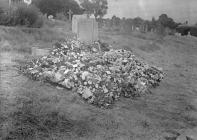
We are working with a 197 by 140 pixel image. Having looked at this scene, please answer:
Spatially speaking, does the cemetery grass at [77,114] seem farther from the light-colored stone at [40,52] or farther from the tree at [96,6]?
the tree at [96,6]

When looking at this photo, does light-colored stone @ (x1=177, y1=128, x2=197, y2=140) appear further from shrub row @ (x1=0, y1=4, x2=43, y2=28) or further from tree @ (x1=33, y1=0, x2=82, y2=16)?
tree @ (x1=33, y1=0, x2=82, y2=16)

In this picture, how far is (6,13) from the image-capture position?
12281mm

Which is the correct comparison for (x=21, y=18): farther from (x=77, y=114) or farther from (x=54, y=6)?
(x=54, y=6)

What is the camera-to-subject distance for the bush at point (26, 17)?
40.8ft

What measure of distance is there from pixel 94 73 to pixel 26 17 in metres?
6.62

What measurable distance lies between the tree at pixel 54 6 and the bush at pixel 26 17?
1795cm

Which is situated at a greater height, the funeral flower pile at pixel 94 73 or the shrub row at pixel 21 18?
the shrub row at pixel 21 18

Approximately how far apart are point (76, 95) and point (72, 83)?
19.8 inches

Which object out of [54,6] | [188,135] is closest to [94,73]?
[188,135]

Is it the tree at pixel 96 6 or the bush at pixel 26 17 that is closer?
the bush at pixel 26 17

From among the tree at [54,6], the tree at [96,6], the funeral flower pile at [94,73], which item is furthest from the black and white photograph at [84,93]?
the tree at [96,6]

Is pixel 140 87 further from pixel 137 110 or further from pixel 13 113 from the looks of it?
pixel 13 113

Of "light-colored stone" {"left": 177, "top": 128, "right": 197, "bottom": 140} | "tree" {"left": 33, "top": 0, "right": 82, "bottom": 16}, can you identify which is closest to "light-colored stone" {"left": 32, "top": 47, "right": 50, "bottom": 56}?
"light-colored stone" {"left": 177, "top": 128, "right": 197, "bottom": 140}

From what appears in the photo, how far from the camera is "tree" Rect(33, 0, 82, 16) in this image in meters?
30.5
